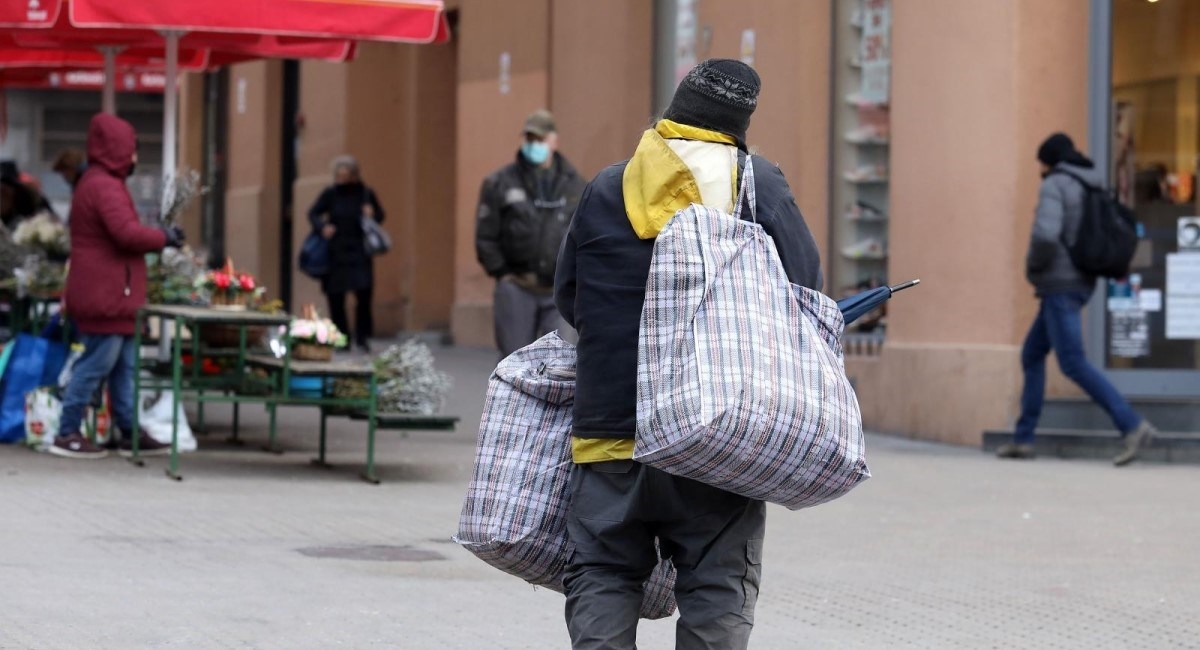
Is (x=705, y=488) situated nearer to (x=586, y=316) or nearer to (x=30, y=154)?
(x=586, y=316)

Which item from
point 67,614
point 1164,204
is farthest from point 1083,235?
point 67,614

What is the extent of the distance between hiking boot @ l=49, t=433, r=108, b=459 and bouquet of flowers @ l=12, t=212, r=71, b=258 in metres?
1.56

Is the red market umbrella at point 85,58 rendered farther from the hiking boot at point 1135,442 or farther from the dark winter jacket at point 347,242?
the hiking boot at point 1135,442

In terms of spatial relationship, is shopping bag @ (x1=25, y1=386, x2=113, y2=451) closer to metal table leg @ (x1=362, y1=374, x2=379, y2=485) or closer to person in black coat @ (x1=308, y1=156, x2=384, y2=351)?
metal table leg @ (x1=362, y1=374, x2=379, y2=485)

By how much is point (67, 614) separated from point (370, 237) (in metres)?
12.2

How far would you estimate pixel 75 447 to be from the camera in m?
10.1

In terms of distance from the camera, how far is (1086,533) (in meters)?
8.62

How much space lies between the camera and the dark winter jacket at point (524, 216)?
11.0 m

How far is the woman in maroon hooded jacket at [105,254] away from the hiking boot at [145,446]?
49 centimetres

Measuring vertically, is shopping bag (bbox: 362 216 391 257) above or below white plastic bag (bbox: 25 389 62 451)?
above

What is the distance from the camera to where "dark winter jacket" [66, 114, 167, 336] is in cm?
952

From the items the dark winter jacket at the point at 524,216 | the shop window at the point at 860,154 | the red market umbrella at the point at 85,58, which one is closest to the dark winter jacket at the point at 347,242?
the red market umbrella at the point at 85,58

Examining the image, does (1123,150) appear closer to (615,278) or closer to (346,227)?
(346,227)

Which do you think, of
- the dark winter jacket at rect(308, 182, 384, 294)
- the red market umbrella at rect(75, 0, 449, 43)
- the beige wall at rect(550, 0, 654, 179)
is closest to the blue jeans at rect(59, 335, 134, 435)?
the red market umbrella at rect(75, 0, 449, 43)
